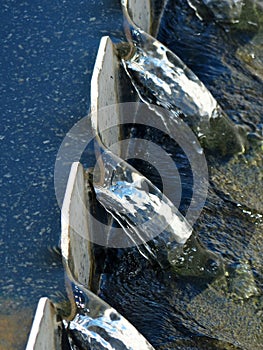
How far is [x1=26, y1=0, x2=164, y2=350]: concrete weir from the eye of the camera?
7.16 ft

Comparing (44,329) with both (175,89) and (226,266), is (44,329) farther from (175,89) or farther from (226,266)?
(175,89)

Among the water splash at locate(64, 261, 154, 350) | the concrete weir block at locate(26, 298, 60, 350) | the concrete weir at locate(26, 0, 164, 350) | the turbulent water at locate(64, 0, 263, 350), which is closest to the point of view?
the concrete weir block at locate(26, 298, 60, 350)

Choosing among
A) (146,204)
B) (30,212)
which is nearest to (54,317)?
(30,212)

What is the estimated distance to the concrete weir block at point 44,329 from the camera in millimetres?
2064

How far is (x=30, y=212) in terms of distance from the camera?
250cm

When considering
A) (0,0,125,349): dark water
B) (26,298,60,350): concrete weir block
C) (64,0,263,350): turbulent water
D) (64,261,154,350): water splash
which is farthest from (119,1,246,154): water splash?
(26,298,60,350): concrete weir block

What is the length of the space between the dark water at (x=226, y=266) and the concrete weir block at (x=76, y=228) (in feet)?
0.59

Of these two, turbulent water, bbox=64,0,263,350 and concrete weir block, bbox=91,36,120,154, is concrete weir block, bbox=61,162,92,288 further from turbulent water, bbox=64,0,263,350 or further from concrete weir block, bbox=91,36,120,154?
concrete weir block, bbox=91,36,120,154

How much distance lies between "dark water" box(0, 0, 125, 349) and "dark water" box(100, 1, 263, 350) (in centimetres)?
38

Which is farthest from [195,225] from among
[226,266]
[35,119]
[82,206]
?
[35,119]

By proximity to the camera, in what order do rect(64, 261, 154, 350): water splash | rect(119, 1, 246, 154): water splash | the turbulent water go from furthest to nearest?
rect(119, 1, 246, 154): water splash → the turbulent water → rect(64, 261, 154, 350): water splash

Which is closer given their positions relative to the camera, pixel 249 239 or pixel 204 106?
pixel 249 239

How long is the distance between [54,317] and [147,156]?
100cm

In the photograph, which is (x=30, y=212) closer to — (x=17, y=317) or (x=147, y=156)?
(x=17, y=317)
